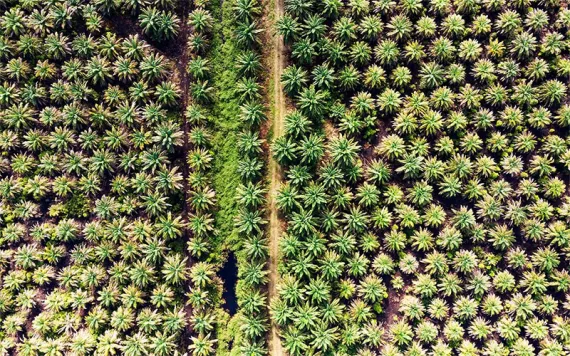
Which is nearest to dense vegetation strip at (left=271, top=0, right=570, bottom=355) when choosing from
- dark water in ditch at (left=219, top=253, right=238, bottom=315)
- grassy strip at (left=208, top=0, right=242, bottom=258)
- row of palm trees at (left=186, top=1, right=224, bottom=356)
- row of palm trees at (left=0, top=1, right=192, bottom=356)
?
dark water in ditch at (left=219, top=253, right=238, bottom=315)

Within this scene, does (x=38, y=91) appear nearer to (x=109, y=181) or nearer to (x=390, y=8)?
(x=109, y=181)

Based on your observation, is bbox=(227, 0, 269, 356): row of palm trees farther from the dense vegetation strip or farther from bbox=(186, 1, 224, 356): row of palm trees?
bbox=(186, 1, 224, 356): row of palm trees

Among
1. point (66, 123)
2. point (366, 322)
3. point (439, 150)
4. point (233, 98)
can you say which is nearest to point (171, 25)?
point (233, 98)

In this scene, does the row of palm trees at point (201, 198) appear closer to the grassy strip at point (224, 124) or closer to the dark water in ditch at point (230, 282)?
the grassy strip at point (224, 124)

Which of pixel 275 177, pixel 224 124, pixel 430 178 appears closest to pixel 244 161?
pixel 275 177

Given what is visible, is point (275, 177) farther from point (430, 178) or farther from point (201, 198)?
point (430, 178)

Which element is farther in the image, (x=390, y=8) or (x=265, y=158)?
(x=265, y=158)
